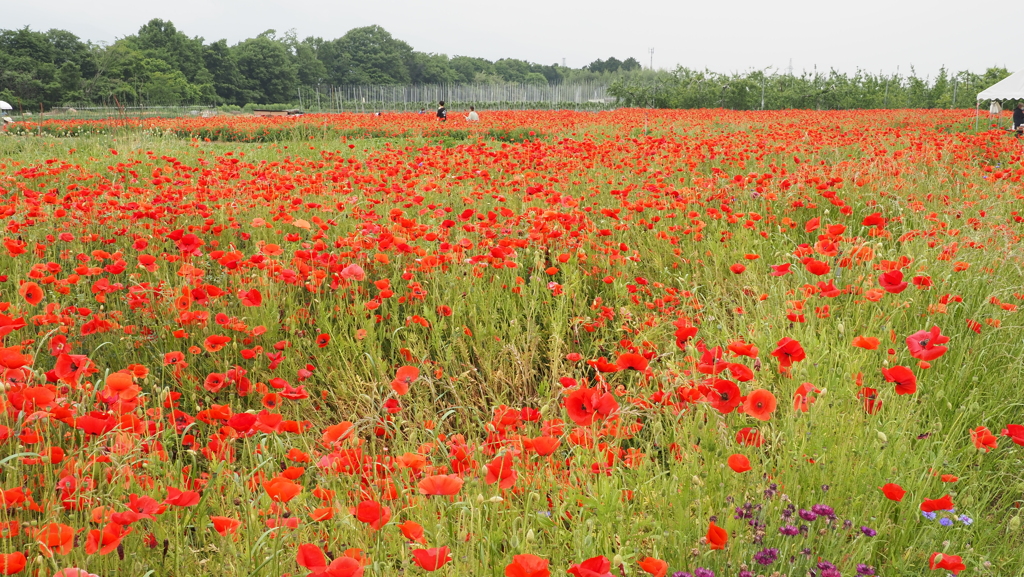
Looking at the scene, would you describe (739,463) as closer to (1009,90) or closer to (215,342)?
(215,342)

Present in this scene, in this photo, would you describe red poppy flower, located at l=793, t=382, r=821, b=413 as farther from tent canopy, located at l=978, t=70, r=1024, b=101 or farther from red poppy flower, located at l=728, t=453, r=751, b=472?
tent canopy, located at l=978, t=70, r=1024, b=101

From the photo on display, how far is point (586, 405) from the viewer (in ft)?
4.95

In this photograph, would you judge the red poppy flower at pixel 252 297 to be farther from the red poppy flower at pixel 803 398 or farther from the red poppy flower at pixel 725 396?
the red poppy flower at pixel 803 398

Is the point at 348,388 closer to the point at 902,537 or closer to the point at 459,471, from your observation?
the point at 459,471

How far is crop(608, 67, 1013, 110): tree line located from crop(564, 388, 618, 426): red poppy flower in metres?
30.7

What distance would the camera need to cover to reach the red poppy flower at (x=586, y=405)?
1.50 meters

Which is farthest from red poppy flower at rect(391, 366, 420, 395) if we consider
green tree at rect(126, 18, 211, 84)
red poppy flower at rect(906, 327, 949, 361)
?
green tree at rect(126, 18, 211, 84)

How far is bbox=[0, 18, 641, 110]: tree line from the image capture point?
135 ft

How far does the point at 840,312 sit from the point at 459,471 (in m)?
2.18

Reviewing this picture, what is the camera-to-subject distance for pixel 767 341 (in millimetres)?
2539

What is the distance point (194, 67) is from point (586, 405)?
66547 mm

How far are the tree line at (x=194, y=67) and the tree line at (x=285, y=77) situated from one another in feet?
0.35

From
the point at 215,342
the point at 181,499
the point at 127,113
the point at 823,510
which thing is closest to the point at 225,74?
the point at 127,113

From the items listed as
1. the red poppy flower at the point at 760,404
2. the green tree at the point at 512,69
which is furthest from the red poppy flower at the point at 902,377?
the green tree at the point at 512,69
